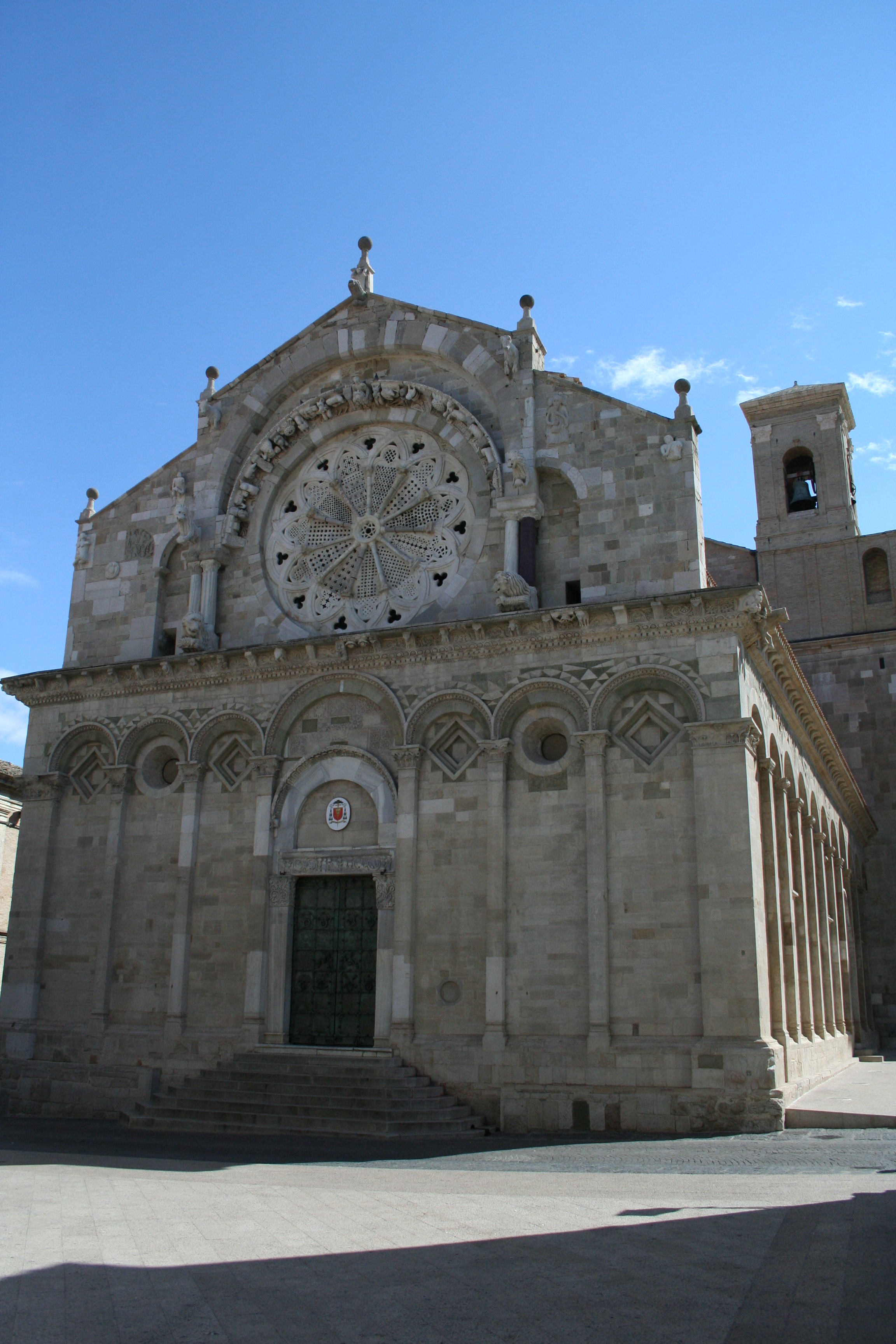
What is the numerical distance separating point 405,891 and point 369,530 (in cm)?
695

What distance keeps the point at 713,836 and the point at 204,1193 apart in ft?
28.0

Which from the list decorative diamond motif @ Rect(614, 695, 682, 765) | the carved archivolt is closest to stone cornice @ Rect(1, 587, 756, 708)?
decorative diamond motif @ Rect(614, 695, 682, 765)

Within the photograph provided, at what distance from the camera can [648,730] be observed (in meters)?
16.9

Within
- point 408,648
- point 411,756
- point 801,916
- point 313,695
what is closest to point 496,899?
point 411,756

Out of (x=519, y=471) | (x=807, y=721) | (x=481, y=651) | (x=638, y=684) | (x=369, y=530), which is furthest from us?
(x=807, y=721)

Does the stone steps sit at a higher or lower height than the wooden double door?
lower

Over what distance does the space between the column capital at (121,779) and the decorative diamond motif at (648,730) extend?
9339 millimetres

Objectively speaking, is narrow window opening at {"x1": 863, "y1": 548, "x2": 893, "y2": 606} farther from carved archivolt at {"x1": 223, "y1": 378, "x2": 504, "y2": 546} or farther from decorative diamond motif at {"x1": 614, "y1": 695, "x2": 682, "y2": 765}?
decorative diamond motif at {"x1": 614, "y1": 695, "x2": 682, "y2": 765}

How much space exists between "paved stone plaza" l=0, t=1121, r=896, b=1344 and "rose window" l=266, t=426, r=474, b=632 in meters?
10.1

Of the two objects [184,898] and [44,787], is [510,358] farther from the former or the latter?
[44,787]

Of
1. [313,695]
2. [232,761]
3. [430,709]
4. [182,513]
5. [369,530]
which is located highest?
[182,513]

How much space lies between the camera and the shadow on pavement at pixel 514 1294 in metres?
5.95

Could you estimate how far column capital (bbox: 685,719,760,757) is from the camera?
16.1m

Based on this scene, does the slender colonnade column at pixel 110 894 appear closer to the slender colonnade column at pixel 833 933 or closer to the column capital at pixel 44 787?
the column capital at pixel 44 787
